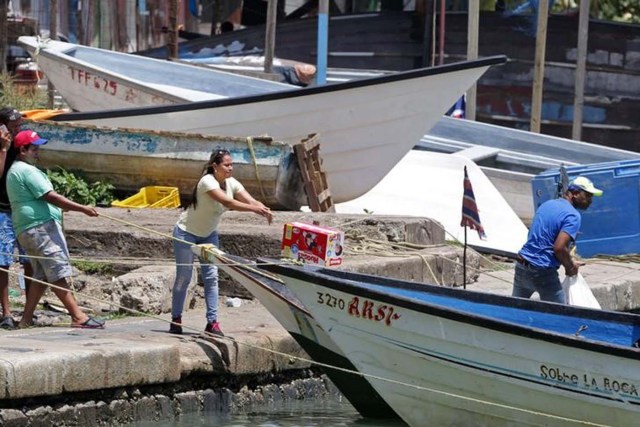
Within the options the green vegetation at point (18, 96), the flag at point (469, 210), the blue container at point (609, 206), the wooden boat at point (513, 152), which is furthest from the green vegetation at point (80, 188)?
the wooden boat at point (513, 152)

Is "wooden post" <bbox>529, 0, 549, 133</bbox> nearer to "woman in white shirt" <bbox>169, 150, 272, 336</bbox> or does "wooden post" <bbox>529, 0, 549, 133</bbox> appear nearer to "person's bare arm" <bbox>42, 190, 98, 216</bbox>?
"woman in white shirt" <bbox>169, 150, 272, 336</bbox>

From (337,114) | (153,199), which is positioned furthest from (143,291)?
(337,114)

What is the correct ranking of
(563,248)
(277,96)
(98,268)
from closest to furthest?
(563,248)
(98,268)
(277,96)

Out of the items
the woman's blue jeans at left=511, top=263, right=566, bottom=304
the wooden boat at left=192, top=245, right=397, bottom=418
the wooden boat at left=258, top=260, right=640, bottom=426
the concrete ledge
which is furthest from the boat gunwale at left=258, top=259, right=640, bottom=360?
the concrete ledge

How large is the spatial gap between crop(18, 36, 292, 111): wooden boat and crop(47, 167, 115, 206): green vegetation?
3.72m

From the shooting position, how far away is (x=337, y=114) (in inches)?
653

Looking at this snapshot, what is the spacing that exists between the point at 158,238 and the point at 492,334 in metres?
4.23

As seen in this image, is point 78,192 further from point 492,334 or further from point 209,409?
point 492,334

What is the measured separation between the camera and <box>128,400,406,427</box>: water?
30.6 ft

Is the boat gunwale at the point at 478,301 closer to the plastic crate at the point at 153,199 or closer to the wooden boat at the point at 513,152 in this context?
the plastic crate at the point at 153,199

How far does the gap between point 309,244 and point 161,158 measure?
5827mm

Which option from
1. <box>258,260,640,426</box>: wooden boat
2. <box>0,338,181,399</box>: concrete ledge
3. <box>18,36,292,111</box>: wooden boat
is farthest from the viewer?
<box>18,36,292,111</box>: wooden boat

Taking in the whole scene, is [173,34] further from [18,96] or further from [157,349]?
[157,349]

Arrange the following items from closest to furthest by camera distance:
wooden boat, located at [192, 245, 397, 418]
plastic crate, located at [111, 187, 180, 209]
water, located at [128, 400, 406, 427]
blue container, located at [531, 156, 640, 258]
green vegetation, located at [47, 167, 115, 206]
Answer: water, located at [128, 400, 406, 427] → wooden boat, located at [192, 245, 397, 418] → plastic crate, located at [111, 187, 180, 209] → green vegetation, located at [47, 167, 115, 206] → blue container, located at [531, 156, 640, 258]
